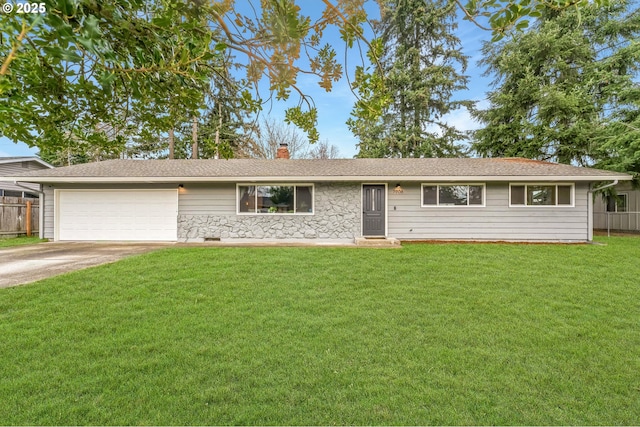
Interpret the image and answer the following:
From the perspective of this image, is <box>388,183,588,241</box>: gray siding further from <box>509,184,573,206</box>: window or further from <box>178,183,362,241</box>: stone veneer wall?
<box>178,183,362,241</box>: stone veneer wall

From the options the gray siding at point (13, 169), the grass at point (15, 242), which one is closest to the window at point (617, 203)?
the grass at point (15, 242)

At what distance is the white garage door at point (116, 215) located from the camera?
10.2 m

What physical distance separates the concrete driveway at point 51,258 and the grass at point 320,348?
0.87 metres

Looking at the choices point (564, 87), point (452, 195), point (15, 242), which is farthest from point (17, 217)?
point (564, 87)

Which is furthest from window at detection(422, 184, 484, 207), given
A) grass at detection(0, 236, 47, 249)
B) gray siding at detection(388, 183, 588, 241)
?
grass at detection(0, 236, 47, 249)

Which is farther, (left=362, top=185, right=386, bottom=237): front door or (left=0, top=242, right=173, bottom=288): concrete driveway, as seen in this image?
(left=362, top=185, right=386, bottom=237): front door

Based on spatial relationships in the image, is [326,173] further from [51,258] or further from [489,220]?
[51,258]

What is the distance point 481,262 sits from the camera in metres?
6.54

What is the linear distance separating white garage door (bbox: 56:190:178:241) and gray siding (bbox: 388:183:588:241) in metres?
7.49

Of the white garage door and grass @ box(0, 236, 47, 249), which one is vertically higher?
the white garage door

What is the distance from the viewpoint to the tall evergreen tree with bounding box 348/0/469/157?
17.9 m

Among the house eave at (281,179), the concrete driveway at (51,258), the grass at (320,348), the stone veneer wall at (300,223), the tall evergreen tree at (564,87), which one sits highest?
the tall evergreen tree at (564,87)

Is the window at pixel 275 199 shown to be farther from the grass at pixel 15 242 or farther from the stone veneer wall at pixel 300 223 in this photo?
the grass at pixel 15 242

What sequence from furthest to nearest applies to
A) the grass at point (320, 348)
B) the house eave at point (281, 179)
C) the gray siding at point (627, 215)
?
1. the gray siding at point (627, 215)
2. the house eave at point (281, 179)
3. the grass at point (320, 348)
